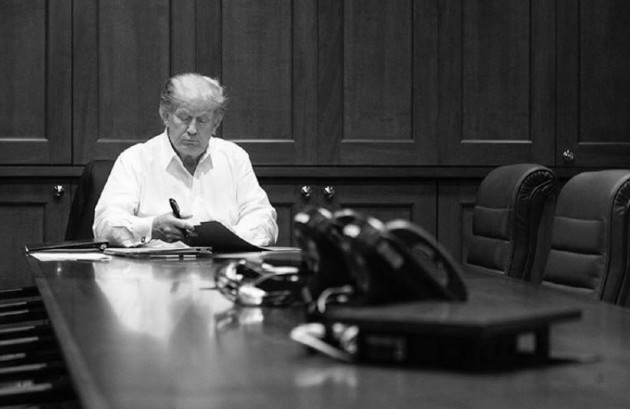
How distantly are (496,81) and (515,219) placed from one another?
1.91 meters

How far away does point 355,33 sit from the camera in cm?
510

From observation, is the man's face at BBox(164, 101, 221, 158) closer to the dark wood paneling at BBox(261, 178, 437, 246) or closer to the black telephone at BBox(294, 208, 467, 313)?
the dark wood paneling at BBox(261, 178, 437, 246)

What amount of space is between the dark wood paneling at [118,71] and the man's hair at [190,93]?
817mm

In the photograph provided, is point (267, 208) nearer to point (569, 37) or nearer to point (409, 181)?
point (409, 181)

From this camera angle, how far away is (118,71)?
493 cm

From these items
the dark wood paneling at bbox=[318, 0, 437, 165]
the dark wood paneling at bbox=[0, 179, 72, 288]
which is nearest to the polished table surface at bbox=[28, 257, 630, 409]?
the dark wood paneling at bbox=[0, 179, 72, 288]

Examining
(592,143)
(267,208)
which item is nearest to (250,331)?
(267,208)

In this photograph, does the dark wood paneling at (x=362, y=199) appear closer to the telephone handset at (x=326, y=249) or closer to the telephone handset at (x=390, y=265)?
the telephone handset at (x=326, y=249)

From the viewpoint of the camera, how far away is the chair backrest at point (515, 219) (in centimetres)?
340

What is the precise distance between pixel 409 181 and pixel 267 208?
125cm

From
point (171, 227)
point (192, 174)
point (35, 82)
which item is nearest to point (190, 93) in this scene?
point (192, 174)

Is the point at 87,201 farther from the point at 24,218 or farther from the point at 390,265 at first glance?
the point at 390,265

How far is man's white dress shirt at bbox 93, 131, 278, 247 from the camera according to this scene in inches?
153

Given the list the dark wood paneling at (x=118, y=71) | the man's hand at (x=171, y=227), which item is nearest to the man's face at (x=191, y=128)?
the man's hand at (x=171, y=227)
